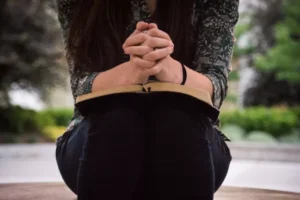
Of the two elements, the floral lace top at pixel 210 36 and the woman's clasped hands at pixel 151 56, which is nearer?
the woman's clasped hands at pixel 151 56

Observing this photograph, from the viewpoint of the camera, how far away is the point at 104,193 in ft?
2.94

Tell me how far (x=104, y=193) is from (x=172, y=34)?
44 cm

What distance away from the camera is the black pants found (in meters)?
0.89

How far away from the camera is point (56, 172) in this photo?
3.40m

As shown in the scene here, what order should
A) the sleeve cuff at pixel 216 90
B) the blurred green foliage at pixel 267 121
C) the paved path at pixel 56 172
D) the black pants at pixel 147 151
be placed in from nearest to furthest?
1. the black pants at pixel 147 151
2. the sleeve cuff at pixel 216 90
3. the paved path at pixel 56 172
4. the blurred green foliage at pixel 267 121

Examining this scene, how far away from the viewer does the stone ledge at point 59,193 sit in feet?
4.86

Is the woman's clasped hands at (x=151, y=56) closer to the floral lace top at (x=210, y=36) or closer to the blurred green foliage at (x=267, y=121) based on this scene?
the floral lace top at (x=210, y=36)

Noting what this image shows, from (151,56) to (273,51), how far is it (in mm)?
5956

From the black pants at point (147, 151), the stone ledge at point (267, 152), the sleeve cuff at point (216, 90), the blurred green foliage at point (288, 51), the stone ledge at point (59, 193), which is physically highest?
the sleeve cuff at point (216, 90)

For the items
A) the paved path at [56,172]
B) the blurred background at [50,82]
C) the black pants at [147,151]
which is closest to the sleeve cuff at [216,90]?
the black pants at [147,151]

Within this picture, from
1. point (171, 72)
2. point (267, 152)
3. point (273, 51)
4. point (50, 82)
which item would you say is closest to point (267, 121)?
point (273, 51)

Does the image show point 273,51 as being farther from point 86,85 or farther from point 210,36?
point 86,85

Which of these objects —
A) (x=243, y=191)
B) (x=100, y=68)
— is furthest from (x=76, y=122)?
(x=243, y=191)

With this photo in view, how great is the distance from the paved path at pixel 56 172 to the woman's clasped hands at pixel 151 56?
1567 mm
